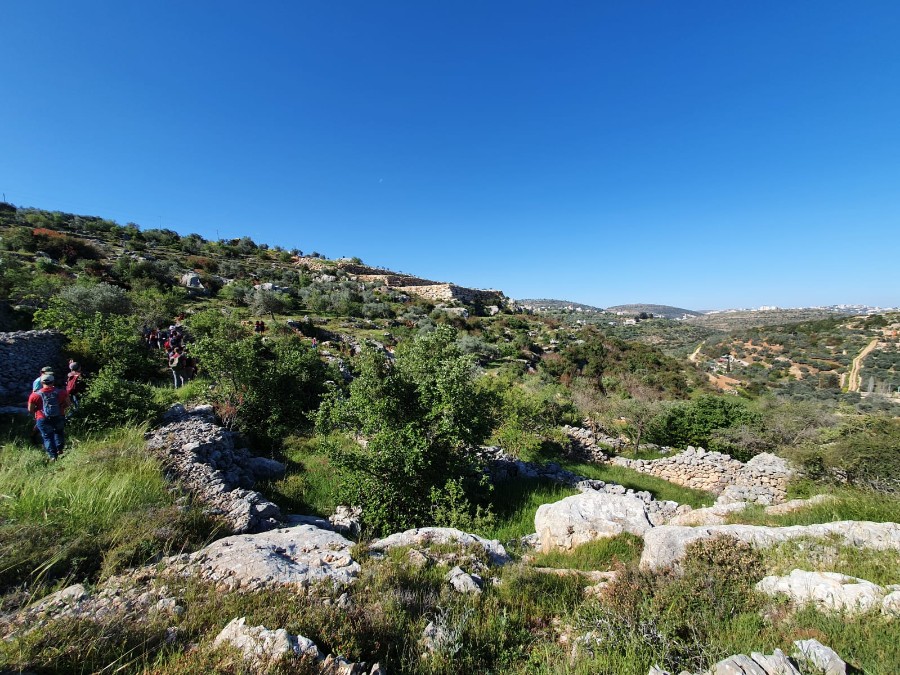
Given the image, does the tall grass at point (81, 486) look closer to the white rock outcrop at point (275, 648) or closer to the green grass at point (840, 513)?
the white rock outcrop at point (275, 648)

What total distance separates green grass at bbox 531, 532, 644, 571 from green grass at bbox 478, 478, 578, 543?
1261mm

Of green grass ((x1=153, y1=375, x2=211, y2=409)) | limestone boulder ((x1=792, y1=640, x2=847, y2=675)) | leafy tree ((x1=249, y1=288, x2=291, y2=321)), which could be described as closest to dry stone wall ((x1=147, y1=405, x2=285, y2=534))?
green grass ((x1=153, y1=375, x2=211, y2=409))

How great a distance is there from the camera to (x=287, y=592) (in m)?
2.82

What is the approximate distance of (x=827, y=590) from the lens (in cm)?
297

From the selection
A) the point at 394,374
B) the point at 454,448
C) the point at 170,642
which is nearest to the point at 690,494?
the point at 454,448

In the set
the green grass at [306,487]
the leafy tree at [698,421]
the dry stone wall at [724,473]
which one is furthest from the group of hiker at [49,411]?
the leafy tree at [698,421]

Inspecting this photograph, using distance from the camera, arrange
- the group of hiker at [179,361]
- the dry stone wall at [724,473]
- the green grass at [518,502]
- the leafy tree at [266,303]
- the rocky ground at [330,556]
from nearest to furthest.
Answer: the rocky ground at [330,556] → the green grass at [518,502] → the dry stone wall at [724,473] → the group of hiker at [179,361] → the leafy tree at [266,303]

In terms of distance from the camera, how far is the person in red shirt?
5.77 m

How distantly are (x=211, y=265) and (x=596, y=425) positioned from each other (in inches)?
1792

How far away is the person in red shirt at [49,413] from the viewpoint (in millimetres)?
5770

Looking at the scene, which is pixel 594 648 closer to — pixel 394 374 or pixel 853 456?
pixel 394 374

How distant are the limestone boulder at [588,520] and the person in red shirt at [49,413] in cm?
890

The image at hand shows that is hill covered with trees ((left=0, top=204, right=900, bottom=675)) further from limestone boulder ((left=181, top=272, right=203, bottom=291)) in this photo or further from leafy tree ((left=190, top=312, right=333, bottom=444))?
limestone boulder ((left=181, top=272, right=203, bottom=291))

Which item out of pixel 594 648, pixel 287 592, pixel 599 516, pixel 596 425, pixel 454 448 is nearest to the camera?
pixel 594 648
